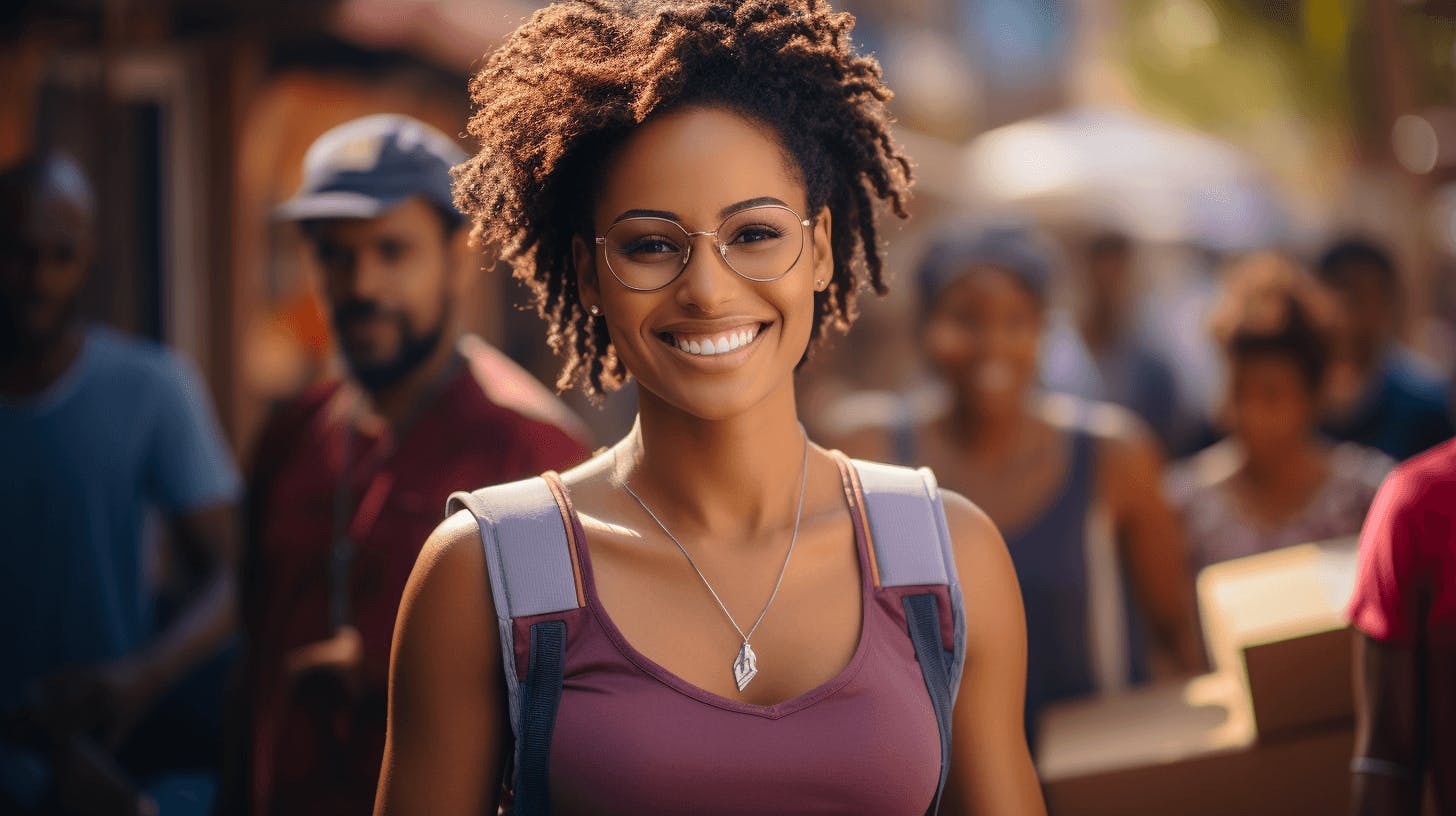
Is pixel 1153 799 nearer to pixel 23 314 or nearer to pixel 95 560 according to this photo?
pixel 95 560

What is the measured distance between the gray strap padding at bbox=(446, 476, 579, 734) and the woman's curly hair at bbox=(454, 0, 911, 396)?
42 cm

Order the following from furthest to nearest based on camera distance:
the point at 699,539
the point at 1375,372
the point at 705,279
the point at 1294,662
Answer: the point at 1375,372 → the point at 1294,662 → the point at 699,539 → the point at 705,279

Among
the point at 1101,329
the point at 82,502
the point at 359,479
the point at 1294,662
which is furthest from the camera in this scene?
the point at 1101,329

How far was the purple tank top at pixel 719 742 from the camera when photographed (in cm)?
206

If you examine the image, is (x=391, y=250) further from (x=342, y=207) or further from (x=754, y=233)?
(x=754, y=233)

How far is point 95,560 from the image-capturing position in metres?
4.11

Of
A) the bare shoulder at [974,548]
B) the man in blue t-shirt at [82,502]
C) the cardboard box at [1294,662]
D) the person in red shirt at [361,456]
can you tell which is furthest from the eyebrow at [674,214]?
the man in blue t-shirt at [82,502]

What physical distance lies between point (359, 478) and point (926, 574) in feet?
5.00

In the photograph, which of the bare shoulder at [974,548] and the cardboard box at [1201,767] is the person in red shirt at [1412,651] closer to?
the cardboard box at [1201,767]

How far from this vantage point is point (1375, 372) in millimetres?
6852

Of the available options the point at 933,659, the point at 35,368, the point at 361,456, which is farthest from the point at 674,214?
the point at 35,368

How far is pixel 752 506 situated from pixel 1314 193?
35.1 m

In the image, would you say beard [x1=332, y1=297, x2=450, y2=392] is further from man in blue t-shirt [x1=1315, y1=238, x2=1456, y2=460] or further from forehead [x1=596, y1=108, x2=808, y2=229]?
man in blue t-shirt [x1=1315, y1=238, x2=1456, y2=460]

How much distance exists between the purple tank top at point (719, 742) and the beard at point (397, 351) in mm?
1363
